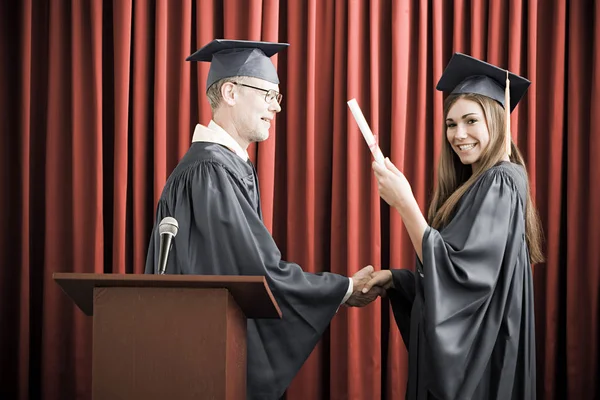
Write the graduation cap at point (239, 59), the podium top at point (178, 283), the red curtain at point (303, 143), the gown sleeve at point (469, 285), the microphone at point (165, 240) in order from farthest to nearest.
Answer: the red curtain at point (303, 143), the graduation cap at point (239, 59), the gown sleeve at point (469, 285), the microphone at point (165, 240), the podium top at point (178, 283)

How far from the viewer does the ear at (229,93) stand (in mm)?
3066

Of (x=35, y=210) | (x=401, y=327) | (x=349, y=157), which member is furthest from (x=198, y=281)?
(x=35, y=210)

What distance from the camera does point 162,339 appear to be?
1981mm

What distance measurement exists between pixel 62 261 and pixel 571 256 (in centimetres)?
269

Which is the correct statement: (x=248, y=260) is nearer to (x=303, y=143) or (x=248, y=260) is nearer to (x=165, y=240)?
(x=165, y=240)

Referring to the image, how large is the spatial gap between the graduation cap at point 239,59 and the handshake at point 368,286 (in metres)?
0.91

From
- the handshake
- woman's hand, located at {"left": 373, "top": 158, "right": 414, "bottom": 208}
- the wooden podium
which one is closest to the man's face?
woman's hand, located at {"left": 373, "top": 158, "right": 414, "bottom": 208}

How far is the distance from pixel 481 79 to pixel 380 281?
0.94 metres

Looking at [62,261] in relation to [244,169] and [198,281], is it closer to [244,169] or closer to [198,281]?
[244,169]

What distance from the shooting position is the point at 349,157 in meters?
3.95

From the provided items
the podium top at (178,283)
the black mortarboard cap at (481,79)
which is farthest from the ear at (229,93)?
the podium top at (178,283)

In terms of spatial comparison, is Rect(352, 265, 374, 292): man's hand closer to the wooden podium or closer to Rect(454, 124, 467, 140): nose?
Rect(454, 124, 467, 140): nose

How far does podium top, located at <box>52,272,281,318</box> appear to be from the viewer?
1910 millimetres

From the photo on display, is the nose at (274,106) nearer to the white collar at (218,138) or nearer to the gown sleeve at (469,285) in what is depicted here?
the white collar at (218,138)
